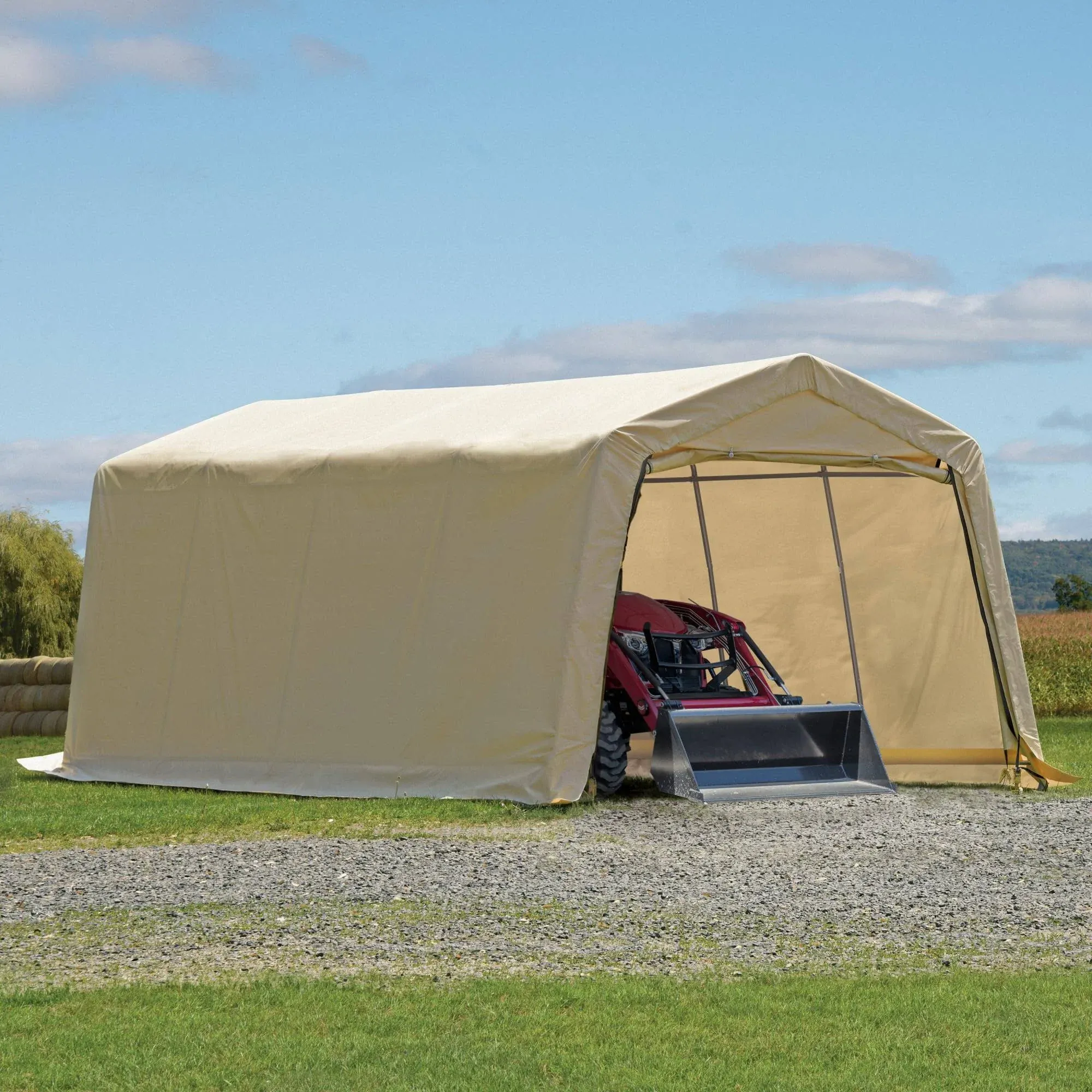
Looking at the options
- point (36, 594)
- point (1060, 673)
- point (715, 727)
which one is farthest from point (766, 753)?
point (36, 594)

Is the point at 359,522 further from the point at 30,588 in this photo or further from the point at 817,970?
the point at 30,588

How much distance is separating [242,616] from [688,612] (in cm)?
374

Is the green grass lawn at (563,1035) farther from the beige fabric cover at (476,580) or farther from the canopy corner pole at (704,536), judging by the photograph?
the canopy corner pole at (704,536)

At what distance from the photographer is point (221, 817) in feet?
35.9

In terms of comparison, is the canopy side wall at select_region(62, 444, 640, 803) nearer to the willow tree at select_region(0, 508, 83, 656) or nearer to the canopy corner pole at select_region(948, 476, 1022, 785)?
the canopy corner pole at select_region(948, 476, 1022, 785)

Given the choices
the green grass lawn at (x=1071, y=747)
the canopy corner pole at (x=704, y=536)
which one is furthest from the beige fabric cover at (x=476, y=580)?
the green grass lawn at (x=1071, y=747)

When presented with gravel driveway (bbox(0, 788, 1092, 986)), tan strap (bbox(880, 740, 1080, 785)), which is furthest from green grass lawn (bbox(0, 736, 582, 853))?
tan strap (bbox(880, 740, 1080, 785))

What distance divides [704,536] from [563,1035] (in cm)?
1101

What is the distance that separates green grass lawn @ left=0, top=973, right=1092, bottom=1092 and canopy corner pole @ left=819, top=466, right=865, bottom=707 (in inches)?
343

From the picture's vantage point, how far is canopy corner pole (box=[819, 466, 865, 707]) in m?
15.0

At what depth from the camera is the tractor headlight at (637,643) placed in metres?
12.6

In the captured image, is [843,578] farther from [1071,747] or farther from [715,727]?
[715,727]

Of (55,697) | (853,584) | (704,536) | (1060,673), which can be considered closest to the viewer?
(853,584)

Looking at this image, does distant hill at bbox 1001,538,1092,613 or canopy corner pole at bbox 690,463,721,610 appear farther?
distant hill at bbox 1001,538,1092,613
